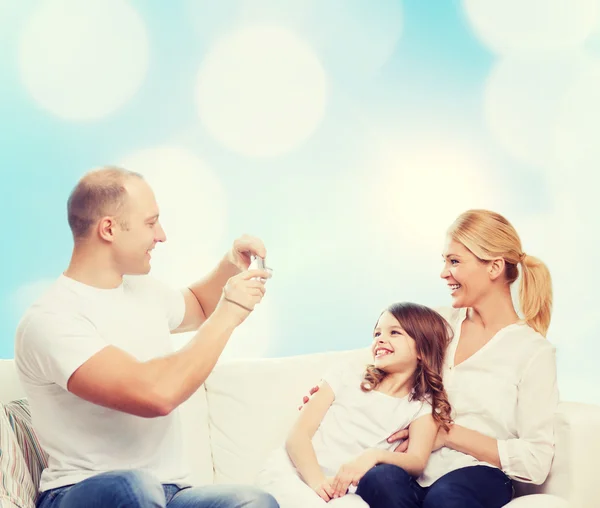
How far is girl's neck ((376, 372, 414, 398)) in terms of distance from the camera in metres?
2.11

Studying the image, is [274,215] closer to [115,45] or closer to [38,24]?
[115,45]

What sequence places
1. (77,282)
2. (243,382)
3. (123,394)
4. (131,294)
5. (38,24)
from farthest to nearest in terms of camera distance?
(38,24) < (243,382) < (131,294) < (77,282) < (123,394)

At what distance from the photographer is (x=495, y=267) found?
2188 mm

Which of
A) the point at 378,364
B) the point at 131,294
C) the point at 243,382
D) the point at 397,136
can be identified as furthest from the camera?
the point at 397,136

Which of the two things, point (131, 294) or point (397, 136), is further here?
point (397, 136)

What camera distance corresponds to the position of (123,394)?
1.52 meters

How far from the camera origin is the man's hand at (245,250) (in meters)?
1.95

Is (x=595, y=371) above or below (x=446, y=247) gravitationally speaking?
below

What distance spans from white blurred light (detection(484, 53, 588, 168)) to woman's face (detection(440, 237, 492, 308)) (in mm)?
1232

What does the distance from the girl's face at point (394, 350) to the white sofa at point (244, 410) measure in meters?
0.30

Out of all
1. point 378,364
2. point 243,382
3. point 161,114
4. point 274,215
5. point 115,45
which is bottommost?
point 243,382

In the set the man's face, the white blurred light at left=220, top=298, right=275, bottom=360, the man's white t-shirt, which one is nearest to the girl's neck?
the man's white t-shirt

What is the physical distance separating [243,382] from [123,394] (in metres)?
0.84

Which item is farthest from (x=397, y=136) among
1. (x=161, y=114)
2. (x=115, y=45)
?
(x=115, y=45)
